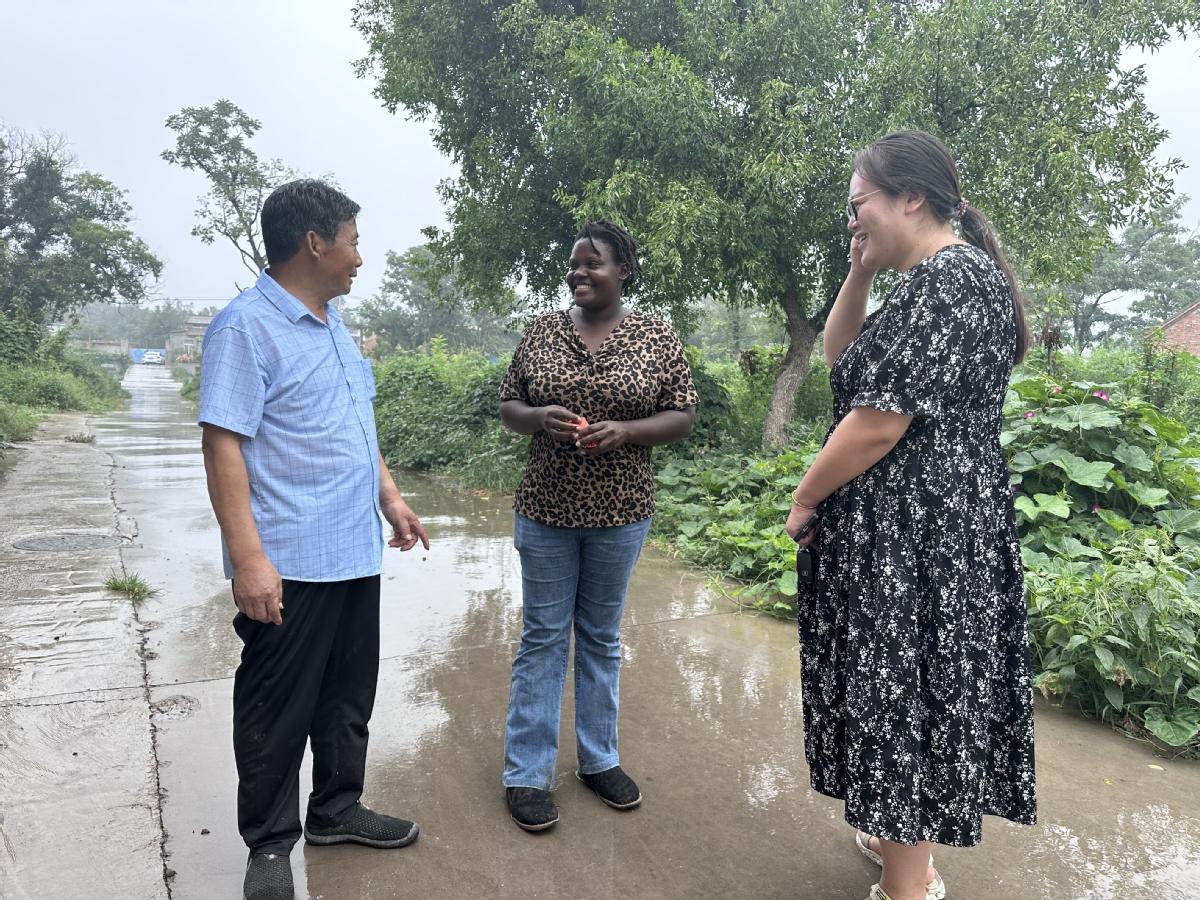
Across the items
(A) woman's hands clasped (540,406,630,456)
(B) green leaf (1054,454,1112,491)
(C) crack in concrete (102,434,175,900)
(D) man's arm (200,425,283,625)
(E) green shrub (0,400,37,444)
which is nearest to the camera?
(D) man's arm (200,425,283,625)

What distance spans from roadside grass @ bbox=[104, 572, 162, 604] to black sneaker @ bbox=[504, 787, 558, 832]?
304 centimetres

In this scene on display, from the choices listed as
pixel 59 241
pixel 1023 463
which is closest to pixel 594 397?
pixel 1023 463

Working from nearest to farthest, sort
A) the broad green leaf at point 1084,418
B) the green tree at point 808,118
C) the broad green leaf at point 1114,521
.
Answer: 1. the broad green leaf at point 1114,521
2. the broad green leaf at point 1084,418
3. the green tree at point 808,118

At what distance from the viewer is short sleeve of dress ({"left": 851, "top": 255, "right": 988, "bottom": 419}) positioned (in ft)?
6.20

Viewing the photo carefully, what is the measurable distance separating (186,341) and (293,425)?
326ft

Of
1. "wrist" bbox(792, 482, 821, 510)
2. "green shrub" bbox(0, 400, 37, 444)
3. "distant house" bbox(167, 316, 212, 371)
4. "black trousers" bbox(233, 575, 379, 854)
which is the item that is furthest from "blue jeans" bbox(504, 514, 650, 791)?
"distant house" bbox(167, 316, 212, 371)

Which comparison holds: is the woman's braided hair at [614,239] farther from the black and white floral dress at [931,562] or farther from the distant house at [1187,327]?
the distant house at [1187,327]

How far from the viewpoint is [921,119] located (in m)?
8.14

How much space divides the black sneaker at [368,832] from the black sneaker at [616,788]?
1.98 ft

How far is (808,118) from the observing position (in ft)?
28.4

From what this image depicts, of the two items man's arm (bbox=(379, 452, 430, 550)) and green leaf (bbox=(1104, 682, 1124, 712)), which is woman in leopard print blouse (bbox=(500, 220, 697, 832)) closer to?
man's arm (bbox=(379, 452, 430, 550))

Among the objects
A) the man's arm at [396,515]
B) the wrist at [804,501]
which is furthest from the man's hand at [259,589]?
the wrist at [804,501]

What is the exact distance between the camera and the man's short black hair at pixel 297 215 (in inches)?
85.2

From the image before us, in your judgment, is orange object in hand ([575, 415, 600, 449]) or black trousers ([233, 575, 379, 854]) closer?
black trousers ([233, 575, 379, 854])
